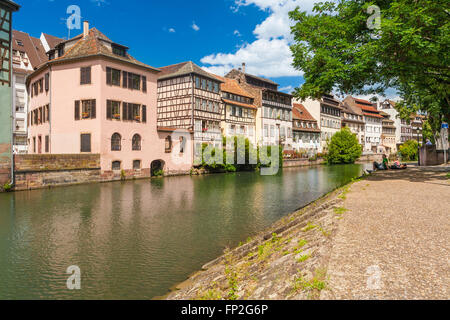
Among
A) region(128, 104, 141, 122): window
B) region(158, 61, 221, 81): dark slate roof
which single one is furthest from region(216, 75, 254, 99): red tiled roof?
region(128, 104, 141, 122): window

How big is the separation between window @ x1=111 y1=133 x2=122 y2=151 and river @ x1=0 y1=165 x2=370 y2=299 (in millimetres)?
9828

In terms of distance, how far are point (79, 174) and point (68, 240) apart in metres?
16.5

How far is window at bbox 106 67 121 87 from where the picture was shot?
1039 inches

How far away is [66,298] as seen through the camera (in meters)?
5.50

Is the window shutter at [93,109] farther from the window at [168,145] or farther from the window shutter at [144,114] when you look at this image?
the window at [168,145]

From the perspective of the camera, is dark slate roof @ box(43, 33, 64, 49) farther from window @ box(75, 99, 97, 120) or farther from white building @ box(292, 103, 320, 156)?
white building @ box(292, 103, 320, 156)

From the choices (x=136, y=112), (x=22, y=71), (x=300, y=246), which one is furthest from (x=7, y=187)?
(x=22, y=71)

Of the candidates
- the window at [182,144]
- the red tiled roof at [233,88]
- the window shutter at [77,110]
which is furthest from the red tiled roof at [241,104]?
the window shutter at [77,110]

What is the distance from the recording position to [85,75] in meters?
26.3

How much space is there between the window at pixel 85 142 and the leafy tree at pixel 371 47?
18.3 meters

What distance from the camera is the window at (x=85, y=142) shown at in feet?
86.0

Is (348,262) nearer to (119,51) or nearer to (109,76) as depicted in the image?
(109,76)

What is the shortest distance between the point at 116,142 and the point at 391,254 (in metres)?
25.8
